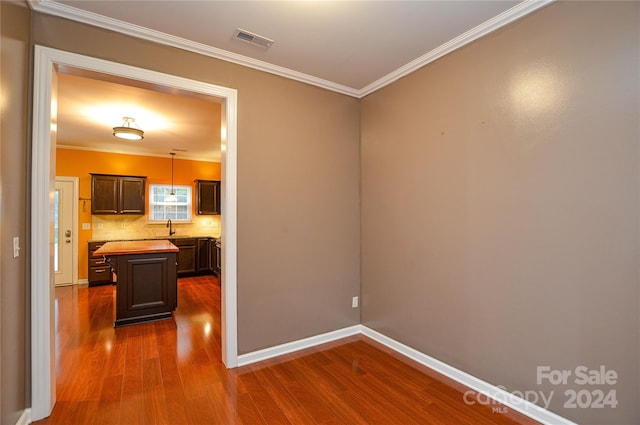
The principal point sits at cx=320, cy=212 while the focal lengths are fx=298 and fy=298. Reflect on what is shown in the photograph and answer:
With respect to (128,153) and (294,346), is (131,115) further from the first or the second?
(294,346)

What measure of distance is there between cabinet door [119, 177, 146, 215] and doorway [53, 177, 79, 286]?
813 mm

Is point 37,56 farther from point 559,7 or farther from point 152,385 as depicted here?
point 559,7

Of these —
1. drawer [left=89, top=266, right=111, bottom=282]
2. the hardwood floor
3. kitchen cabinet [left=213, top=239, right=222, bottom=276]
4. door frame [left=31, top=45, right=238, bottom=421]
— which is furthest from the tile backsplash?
door frame [left=31, top=45, right=238, bottom=421]

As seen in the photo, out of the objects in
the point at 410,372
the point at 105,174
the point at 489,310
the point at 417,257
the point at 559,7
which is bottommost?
the point at 410,372

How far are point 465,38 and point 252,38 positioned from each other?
1.70 meters

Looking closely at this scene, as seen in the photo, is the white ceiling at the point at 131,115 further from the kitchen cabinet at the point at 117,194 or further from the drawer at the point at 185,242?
the drawer at the point at 185,242

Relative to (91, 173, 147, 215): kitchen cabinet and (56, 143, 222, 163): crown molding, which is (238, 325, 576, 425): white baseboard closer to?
(56, 143, 222, 163): crown molding

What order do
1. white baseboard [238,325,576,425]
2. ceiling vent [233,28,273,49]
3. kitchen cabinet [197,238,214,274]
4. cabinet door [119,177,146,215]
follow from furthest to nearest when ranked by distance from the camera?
1. kitchen cabinet [197,238,214,274]
2. cabinet door [119,177,146,215]
3. ceiling vent [233,28,273,49]
4. white baseboard [238,325,576,425]

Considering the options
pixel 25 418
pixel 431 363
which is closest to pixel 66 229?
pixel 25 418

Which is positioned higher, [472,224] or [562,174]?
[562,174]

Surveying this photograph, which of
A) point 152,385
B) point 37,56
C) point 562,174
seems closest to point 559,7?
point 562,174

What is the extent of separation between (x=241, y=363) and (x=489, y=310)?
2.14m

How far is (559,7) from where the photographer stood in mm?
1886

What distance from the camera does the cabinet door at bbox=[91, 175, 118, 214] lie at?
19.8 ft
